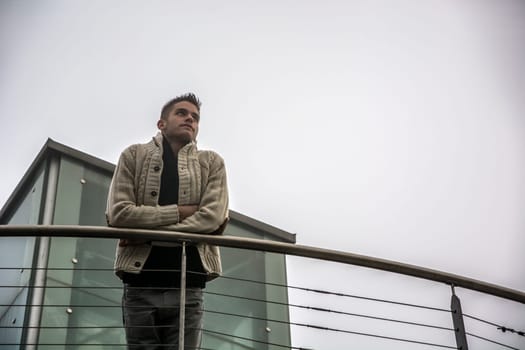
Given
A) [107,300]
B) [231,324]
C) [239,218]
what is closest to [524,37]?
[239,218]

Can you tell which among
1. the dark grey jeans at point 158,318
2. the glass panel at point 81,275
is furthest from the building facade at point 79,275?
the dark grey jeans at point 158,318

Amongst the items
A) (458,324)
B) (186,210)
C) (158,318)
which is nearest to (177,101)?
(186,210)

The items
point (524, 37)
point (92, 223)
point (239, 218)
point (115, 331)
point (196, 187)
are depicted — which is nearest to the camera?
point (196, 187)

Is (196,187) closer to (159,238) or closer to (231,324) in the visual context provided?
(159,238)

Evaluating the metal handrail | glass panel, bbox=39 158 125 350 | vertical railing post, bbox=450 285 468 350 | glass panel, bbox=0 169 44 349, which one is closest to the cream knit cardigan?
the metal handrail

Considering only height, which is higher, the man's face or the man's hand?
the man's face

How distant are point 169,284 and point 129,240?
0.31 meters

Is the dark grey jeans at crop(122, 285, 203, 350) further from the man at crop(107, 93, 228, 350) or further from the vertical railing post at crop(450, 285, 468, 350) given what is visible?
the vertical railing post at crop(450, 285, 468, 350)

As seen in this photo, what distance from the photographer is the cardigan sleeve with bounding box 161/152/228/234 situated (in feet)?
14.4

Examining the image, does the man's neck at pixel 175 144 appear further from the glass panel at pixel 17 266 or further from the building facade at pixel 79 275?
the glass panel at pixel 17 266

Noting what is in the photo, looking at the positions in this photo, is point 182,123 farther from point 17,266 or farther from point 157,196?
point 17,266

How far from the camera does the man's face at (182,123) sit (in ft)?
15.7

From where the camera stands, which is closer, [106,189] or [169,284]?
[169,284]

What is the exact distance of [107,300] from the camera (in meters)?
6.47
